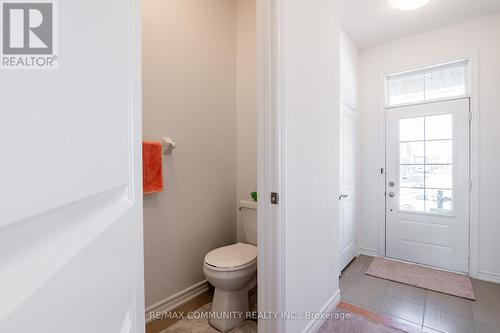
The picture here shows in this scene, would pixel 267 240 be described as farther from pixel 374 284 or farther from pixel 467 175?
pixel 467 175

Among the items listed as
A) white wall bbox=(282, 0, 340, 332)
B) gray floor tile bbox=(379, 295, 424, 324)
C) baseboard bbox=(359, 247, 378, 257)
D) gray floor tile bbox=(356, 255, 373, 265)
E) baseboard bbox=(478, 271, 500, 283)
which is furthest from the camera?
baseboard bbox=(359, 247, 378, 257)

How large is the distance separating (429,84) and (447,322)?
2394 mm

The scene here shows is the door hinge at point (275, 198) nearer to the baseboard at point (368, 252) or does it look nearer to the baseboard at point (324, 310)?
the baseboard at point (324, 310)

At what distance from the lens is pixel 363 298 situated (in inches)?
84.0

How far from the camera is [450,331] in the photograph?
5.64 ft

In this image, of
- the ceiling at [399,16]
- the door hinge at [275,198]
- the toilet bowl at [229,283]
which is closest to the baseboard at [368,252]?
the toilet bowl at [229,283]

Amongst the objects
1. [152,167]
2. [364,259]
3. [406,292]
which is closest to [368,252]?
[364,259]

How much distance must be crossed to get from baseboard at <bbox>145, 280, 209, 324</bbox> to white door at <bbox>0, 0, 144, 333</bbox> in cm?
Answer: 152

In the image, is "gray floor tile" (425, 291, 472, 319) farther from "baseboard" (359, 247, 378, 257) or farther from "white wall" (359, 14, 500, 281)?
"baseboard" (359, 247, 378, 257)

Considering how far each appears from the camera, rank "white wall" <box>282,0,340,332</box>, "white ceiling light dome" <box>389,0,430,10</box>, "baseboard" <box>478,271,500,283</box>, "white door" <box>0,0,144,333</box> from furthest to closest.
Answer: "baseboard" <box>478,271,500,283</box> → "white ceiling light dome" <box>389,0,430,10</box> → "white wall" <box>282,0,340,332</box> → "white door" <box>0,0,144,333</box>

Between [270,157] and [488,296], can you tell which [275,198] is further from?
[488,296]

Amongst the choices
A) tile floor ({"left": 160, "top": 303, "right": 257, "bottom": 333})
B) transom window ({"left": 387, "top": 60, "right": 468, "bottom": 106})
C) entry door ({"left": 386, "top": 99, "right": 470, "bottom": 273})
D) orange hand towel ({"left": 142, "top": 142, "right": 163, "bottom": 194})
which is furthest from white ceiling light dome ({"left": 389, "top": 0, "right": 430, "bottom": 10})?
tile floor ({"left": 160, "top": 303, "right": 257, "bottom": 333})

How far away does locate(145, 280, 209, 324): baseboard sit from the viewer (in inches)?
69.3

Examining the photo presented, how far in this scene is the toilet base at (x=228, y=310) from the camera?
1.70m
